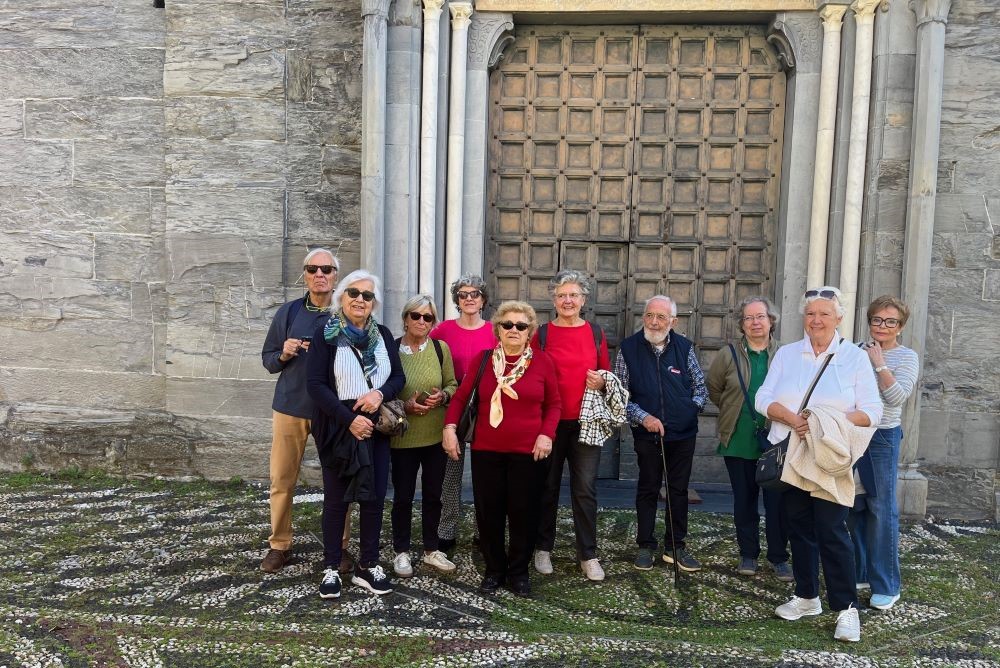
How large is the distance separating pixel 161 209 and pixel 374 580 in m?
4.08

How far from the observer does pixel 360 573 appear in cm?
367

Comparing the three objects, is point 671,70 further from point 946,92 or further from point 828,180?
point 946,92

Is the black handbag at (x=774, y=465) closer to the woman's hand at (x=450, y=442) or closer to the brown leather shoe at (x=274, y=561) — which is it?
the woman's hand at (x=450, y=442)

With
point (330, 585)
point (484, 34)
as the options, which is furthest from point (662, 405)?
point (484, 34)

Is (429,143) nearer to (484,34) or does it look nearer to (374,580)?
(484,34)

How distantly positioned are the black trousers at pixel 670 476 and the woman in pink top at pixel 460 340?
1058mm

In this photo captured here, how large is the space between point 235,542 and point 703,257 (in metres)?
4.10

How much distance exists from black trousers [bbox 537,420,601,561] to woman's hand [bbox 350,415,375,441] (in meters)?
1.00

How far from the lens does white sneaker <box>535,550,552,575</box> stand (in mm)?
3913

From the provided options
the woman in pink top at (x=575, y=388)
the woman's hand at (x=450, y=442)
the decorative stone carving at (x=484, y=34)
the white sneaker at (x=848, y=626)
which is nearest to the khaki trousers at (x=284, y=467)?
the woman's hand at (x=450, y=442)

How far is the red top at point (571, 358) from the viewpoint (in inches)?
148

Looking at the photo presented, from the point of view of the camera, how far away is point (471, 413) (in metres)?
3.73

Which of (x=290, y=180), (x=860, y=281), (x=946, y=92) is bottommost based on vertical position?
(x=860, y=281)

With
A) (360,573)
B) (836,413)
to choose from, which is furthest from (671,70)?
(360,573)
